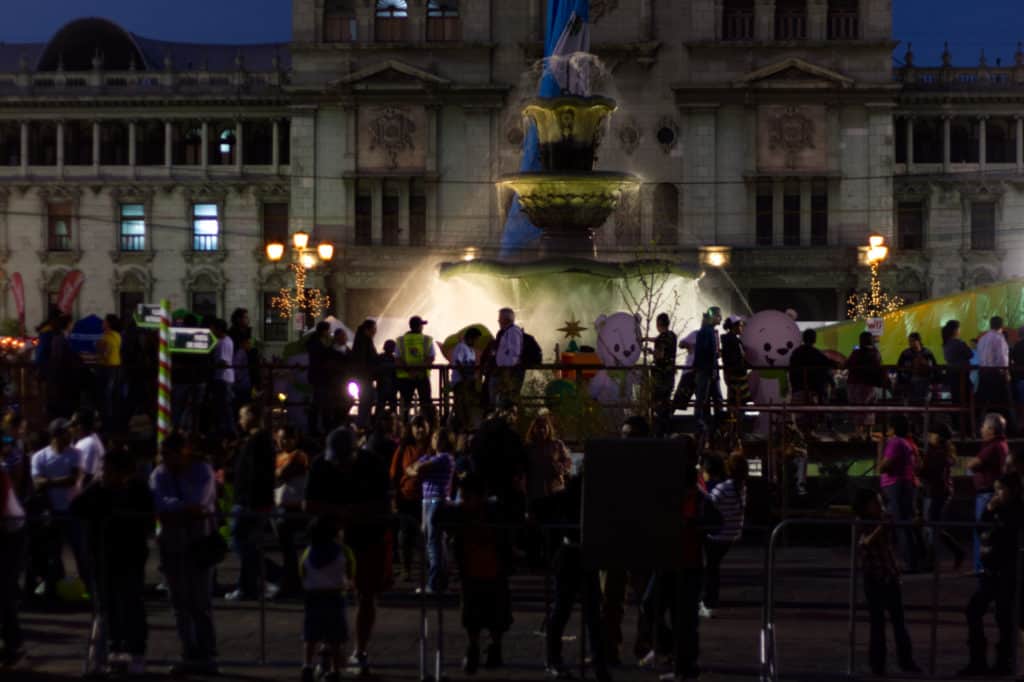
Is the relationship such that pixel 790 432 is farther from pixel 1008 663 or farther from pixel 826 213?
pixel 826 213

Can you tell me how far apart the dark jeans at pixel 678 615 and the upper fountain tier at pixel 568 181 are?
1534 centimetres

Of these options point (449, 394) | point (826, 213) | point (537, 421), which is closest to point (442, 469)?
point (537, 421)

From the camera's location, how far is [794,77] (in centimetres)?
6919

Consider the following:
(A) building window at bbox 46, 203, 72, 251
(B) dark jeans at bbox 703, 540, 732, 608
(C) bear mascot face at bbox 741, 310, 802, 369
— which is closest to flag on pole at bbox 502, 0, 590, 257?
(C) bear mascot face at bbox 741, 310, 802, 369

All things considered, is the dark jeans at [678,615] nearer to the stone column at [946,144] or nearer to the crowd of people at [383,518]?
the crowd of people at [383,518]

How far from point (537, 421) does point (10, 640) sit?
6152mm

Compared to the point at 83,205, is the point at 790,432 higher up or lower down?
lower down

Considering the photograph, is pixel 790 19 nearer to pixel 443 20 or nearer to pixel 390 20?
pixel 443 20

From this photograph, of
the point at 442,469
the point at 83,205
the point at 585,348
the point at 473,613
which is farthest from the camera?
the point at 83,205

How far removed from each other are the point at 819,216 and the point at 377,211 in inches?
629

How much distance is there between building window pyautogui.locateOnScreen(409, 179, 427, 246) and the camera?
233 feet

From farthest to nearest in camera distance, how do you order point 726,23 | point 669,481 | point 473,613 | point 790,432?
point 726,23, point 790,432, point 473,613, point 669,481

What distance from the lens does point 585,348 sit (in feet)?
82.7

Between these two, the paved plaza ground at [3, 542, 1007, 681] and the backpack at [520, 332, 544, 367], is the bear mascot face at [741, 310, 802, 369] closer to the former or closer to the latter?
the backpack at [520, 332, 544, 367]
